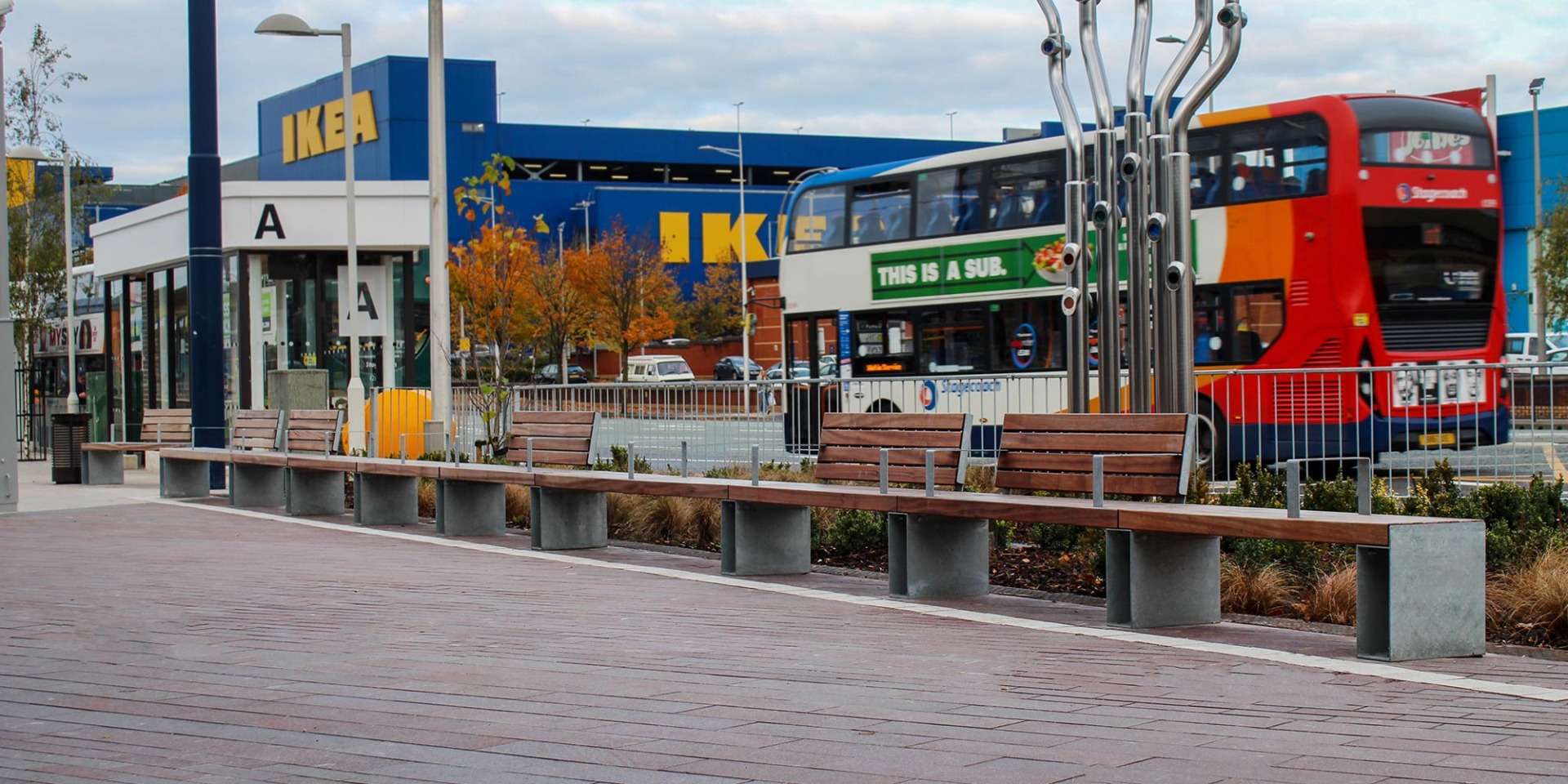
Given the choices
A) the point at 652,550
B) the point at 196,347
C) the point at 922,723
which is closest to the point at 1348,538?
the point at 922,723

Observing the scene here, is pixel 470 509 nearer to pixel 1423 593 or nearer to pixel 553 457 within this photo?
pixel 553 457

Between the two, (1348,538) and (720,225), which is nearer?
(1348,538)

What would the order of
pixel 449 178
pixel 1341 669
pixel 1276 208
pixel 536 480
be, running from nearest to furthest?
1. pixel 1341 669
2. pixel 536 480
3. pixel 1276 208
4. pixel 449 178

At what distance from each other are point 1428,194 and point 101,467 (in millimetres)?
15774

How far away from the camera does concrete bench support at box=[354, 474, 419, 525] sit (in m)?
14.5

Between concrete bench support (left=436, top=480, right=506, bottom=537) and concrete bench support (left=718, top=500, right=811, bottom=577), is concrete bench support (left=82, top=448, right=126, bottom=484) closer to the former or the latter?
concrete bench support (left=436, top=480, right=506, bottom=537)

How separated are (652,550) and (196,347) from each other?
8.42m

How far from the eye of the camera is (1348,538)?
273 inches

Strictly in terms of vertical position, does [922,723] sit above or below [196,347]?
below

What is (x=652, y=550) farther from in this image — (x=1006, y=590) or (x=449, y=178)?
(x=449, y=178)

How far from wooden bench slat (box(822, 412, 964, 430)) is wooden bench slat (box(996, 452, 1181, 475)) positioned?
0.50m

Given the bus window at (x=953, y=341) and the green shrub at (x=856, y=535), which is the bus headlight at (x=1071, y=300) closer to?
the green shrub at (x=856, y=535)

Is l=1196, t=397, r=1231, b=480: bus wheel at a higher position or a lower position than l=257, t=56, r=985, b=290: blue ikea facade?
lower

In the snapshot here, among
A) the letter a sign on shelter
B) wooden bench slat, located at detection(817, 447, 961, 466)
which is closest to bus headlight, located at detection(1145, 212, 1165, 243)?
wooden bench slat, located at detection(817, 447, 961, 466)
